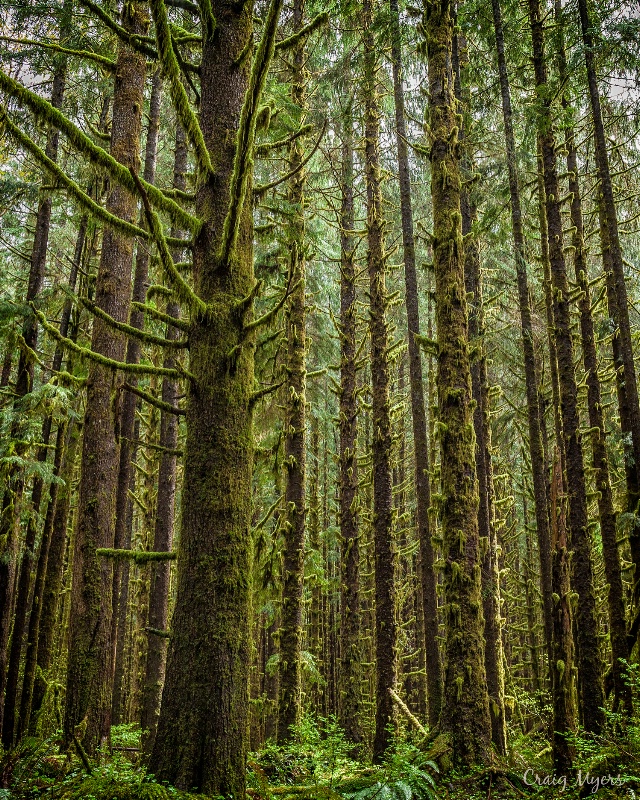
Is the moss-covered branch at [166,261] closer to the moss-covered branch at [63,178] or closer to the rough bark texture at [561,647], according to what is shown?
the moss-covered branch at [63,178]

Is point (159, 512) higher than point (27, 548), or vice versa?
point (159, 512)

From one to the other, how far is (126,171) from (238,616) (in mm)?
2911

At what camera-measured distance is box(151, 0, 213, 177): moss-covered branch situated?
3.46 metres

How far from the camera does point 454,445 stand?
7.26 m

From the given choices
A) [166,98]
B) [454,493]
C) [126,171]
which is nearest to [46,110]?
[126,171]

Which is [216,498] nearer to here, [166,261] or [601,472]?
[166,261]

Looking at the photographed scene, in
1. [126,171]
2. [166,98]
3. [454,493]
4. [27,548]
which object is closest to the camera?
[126,171]

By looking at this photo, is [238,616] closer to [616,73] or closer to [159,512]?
[159,512]

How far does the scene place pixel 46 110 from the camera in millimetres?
3295

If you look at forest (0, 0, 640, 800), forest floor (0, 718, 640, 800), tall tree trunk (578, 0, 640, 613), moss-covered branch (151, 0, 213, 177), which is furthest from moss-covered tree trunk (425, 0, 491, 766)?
moss-covered branch (151, 0, 213, 177)

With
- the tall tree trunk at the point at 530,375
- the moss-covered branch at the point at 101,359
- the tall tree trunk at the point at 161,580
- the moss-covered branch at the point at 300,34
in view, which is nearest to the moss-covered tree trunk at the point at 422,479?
the tall tree trunk at the point at 530,375

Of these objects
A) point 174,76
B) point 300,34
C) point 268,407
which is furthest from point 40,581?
point 300,34

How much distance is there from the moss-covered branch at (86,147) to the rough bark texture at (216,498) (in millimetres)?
218

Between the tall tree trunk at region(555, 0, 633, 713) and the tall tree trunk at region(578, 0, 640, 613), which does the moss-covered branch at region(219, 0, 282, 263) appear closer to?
the tall tree trunk at region(578, 0, 640, 613)
